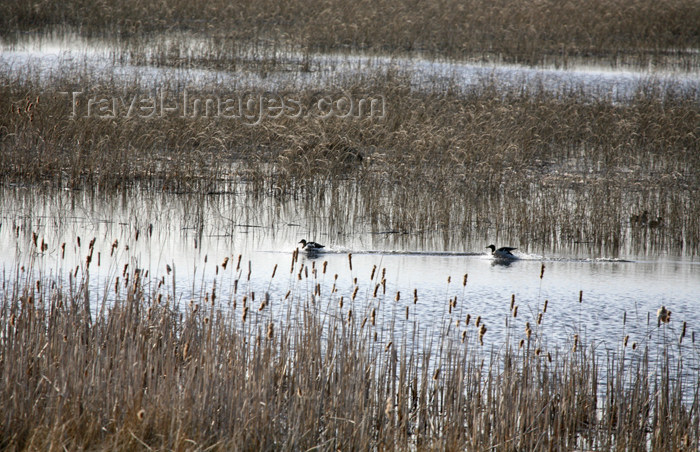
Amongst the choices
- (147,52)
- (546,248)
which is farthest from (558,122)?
(147,52)

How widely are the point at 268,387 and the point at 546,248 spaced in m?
6.83

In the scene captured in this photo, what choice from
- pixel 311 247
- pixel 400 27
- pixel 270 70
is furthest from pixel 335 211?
pixel 400 27

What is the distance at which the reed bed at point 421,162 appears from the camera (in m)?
11.4

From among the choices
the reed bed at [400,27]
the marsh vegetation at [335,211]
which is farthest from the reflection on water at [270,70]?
the reed bed at [400,27]

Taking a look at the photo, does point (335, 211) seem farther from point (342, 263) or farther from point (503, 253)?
point (503, 253)

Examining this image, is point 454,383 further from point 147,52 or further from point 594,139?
point 147,52

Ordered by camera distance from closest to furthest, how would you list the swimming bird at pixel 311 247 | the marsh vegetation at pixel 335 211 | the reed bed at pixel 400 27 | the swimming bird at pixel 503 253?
the marsh vegetation at pixel 335 211 < the swimming bird at pixel 311 247 < the swimming bird at pixel 503 253 < the reed bed at pixel 400 27

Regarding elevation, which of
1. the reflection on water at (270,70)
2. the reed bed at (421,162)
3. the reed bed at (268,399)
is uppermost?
the reflection on water at (270,70)

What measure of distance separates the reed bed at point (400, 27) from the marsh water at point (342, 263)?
12.0 metres

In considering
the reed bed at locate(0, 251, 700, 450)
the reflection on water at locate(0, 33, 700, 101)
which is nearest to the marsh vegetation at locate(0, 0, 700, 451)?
the reed bed at locate(0, 251, 700, 450)

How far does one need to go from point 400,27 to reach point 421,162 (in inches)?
504

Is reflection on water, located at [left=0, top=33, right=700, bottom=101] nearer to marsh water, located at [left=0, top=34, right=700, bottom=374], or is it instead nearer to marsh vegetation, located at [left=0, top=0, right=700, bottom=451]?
marsh vegetation, located at [left=0, top=0, right=700, bottom=451]

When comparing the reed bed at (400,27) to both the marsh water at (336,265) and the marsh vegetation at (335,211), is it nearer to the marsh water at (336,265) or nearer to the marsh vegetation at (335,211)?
the marsh vegetation at (335,211)

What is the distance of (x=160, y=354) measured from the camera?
4.96 m
